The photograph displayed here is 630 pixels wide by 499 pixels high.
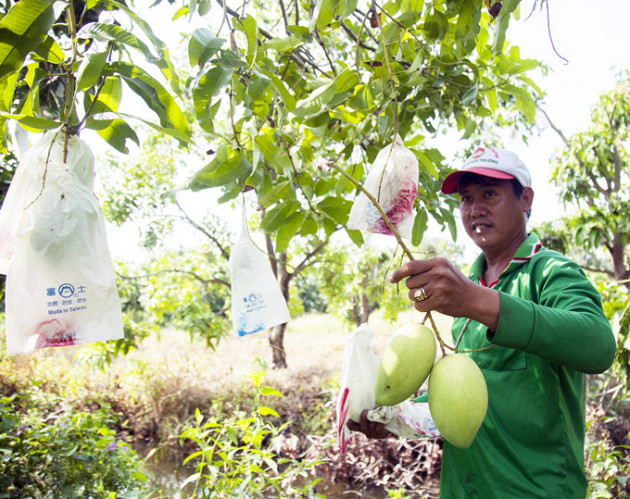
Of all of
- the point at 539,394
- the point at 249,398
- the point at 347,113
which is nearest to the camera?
the point at 539,394

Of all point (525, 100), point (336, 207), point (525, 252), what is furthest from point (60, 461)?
point (525, 100)

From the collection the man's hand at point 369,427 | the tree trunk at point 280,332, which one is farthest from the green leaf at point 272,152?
the tree trunk at point 280,332

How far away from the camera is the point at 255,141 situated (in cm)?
116

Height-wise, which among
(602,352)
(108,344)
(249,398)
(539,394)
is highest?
(108,344)

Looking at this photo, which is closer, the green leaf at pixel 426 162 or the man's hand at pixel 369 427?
the man's hand at pixel 369 427

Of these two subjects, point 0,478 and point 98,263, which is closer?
point 98,263

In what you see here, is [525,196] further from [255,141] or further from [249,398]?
[249,398]

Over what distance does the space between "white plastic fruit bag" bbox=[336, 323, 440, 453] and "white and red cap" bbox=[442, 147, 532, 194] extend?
25.6 inches

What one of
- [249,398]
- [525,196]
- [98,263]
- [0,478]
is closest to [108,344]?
[0,478]

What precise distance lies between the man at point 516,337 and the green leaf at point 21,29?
2.56 feet

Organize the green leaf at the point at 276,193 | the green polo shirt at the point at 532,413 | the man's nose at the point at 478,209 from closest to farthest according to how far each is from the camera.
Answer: the green polo shirt at the point at 532,413
the green leaf at the point at 276,193
the man's nose at the point at 478,209

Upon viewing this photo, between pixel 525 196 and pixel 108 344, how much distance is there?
143 inches

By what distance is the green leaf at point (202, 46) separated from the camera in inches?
34.7

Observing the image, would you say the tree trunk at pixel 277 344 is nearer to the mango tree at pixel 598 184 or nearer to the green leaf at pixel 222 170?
the mango tree at pixel 598 184
